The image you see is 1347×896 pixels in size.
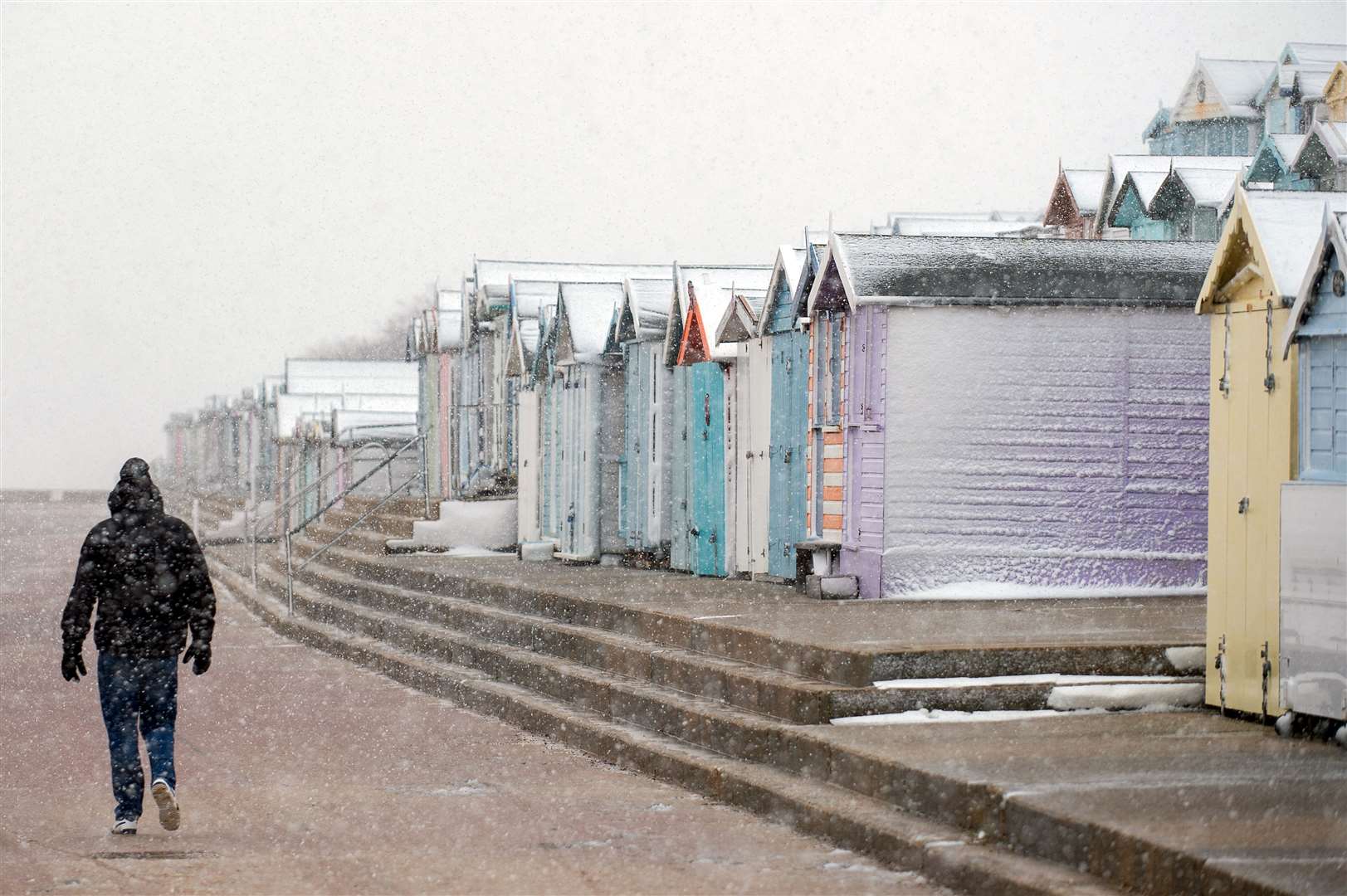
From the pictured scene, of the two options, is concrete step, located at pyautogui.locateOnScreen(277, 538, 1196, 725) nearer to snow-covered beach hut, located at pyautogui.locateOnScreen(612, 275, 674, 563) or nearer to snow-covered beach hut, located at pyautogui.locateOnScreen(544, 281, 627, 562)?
snow-covered beach hut, located at pyautogui.locateOnScreen(612, 275, 674, 563)

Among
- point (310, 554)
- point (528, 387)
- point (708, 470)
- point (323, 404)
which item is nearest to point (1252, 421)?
point (708, 470)

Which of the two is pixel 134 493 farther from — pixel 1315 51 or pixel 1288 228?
pixel 1315 51

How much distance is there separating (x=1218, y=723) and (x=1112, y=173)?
19924 mm

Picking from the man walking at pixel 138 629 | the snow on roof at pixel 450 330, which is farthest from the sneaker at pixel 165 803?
the snow on roof at pixel 450 330

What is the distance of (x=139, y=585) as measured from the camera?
948 centimetres

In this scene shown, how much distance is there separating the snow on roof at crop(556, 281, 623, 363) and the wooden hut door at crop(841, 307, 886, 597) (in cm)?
762

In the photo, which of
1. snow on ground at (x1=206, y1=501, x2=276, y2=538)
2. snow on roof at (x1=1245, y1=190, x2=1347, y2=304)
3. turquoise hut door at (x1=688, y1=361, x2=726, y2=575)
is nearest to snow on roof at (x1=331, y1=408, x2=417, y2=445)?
snow on ground at (x1=206, y1=501, x2=276, y2=538)

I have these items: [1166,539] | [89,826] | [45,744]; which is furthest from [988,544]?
[89,826]

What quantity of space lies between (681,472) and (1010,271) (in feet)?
19.0

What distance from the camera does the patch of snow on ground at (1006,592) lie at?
16219 millimetres

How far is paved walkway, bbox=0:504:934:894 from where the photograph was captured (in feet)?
27.7

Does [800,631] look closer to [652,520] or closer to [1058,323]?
[1058,323]

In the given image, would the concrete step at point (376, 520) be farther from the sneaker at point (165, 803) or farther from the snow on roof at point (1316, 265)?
the snow on roof at point (1316, 265)

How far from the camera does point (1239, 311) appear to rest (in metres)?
10.6
